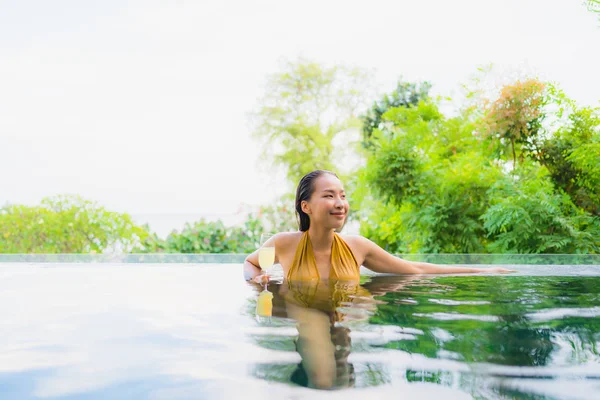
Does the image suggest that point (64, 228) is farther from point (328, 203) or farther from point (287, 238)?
point (328, 203)

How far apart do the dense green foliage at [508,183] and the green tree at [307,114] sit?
34.2 ft

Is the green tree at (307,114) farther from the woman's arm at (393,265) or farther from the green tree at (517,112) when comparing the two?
the woman's arm at (393,265)

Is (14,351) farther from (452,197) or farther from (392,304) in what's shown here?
(452,197)

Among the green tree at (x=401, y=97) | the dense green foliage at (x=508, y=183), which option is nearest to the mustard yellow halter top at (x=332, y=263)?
the dense green foliage at (x=508, y=183)

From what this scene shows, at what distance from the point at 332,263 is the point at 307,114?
1616 centimetres

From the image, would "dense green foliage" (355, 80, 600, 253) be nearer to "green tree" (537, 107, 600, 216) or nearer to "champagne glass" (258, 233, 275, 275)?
"green tree" (537, 107, 600, 216)

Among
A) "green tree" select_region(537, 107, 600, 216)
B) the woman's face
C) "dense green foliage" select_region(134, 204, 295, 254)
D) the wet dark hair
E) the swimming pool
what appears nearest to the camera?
the swimming pool

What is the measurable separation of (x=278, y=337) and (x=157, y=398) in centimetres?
63

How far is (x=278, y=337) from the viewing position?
1880mm

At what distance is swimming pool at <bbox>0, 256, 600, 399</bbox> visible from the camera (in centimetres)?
137

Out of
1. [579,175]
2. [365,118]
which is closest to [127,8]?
[365,118]

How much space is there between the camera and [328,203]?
11.2 ft

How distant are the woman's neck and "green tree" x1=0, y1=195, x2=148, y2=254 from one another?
6.56 m

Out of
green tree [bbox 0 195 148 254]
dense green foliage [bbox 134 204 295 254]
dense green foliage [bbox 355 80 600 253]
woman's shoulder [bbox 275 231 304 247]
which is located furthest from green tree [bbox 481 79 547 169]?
green tree [bbox 0 195 148 254]
